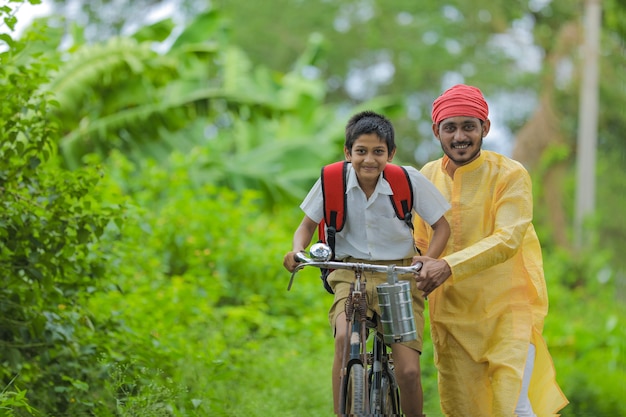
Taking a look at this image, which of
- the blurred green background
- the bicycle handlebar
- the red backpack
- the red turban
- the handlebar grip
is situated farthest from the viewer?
the blurred green background

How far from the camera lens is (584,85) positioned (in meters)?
23.3

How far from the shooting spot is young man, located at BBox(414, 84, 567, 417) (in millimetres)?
5191

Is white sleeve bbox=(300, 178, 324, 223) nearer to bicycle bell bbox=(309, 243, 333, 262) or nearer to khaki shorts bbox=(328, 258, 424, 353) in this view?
khaki shorts bbox=(328, 258, 424, 353)

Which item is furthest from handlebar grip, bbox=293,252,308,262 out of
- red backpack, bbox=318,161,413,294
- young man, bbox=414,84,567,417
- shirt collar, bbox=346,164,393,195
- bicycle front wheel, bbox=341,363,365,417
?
young man, bbox=414,84,567,417

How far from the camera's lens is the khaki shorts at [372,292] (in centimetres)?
500

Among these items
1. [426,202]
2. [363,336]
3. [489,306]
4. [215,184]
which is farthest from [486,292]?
[215,184]

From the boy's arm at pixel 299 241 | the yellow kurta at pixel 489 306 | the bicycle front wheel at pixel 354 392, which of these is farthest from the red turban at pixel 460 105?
the bicycle front wheel at pixel 354 392

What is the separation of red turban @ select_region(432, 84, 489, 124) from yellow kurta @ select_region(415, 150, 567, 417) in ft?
0.92

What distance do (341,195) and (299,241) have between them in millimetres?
290

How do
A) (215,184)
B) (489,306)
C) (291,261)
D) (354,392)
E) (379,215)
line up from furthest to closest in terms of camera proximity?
1. (215,184)
2. (489,306)
3. (379,215)
4. (291,261)
5. (354,392)

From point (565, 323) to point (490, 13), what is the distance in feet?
44.4

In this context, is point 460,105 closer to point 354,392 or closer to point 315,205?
point 315,205

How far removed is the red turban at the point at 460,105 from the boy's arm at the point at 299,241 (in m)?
0.81

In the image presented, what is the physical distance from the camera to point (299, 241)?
16.5ft
